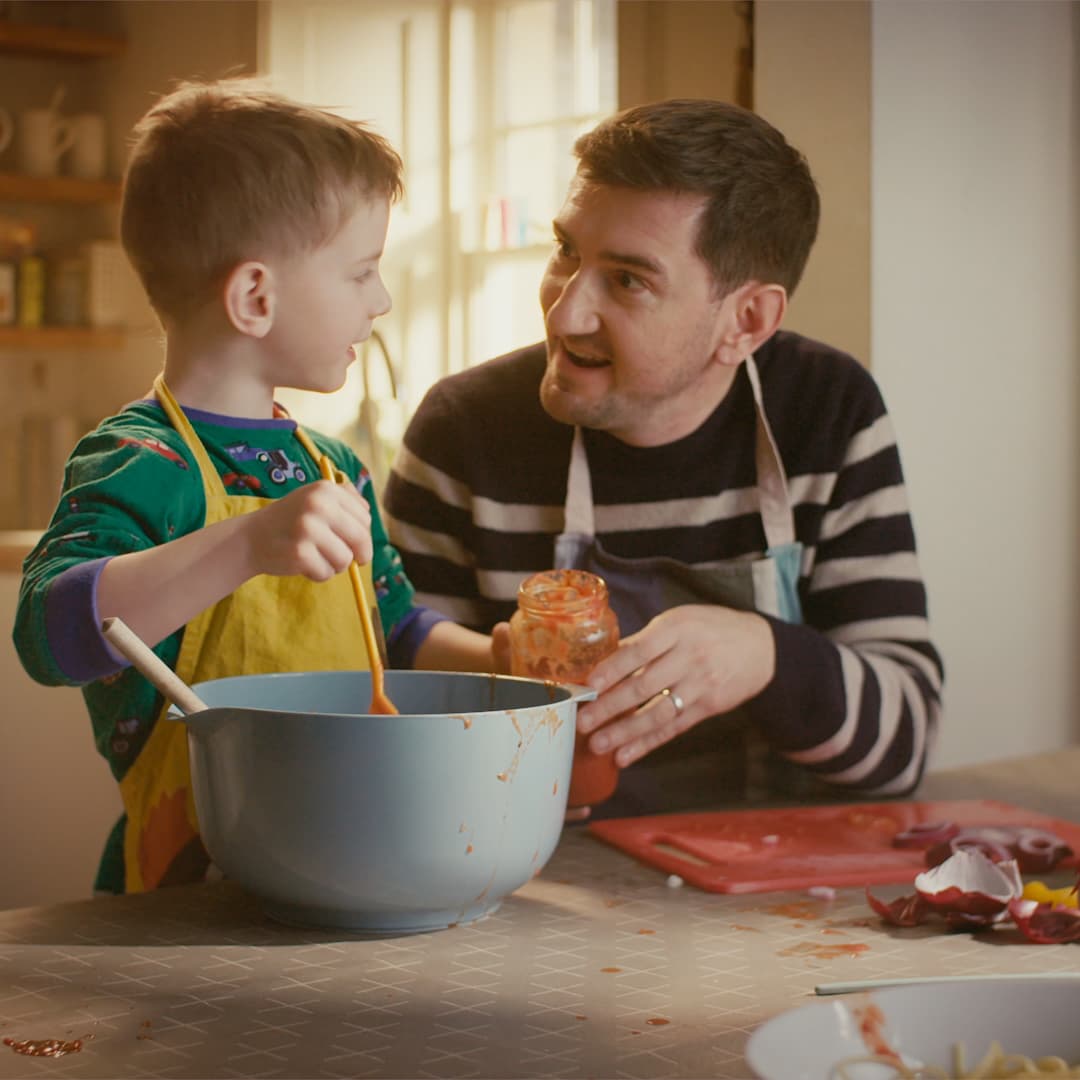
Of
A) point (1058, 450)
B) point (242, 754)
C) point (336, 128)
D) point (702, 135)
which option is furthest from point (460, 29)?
point (242, 754)

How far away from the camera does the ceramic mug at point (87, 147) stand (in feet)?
14.6

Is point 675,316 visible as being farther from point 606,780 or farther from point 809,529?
point 606,780

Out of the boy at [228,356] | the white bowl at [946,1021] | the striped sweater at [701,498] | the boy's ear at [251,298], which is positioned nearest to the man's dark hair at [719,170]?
the striped sweater at [701,498]

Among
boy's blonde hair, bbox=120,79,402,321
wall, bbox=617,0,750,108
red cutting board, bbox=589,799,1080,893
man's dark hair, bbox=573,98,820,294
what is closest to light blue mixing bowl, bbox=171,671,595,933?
red cutting board, bbox=589,799,1080,893

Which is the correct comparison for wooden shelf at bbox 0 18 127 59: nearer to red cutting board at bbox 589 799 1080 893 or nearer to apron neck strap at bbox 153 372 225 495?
apron neck strap at bbox 153 372 225 495

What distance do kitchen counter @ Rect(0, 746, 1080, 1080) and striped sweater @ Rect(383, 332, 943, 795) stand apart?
0.51 meters

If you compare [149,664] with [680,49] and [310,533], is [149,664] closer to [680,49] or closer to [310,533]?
[310,533]

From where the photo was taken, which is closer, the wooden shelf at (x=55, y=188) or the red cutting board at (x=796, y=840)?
the red cutting board at (x=796, y=840)

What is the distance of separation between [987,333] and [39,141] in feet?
10.7

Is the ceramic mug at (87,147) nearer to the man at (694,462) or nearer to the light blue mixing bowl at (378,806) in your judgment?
the man at (694,462)

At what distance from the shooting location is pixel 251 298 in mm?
1116

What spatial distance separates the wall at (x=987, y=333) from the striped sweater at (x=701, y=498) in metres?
0.42

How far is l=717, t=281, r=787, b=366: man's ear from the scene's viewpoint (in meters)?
1.50

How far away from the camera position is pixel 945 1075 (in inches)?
22.1
